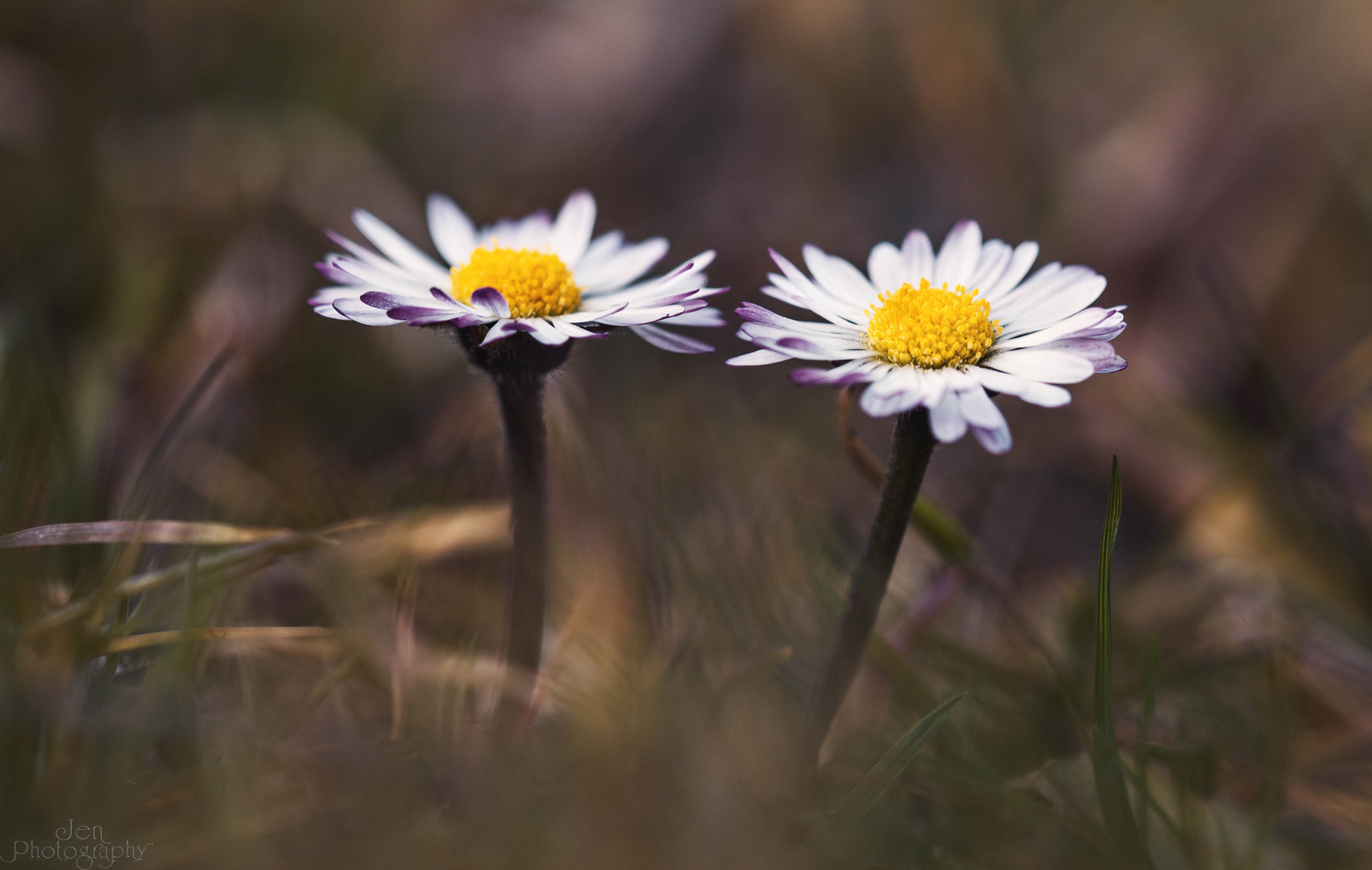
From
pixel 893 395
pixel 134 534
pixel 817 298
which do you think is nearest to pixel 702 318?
pixel 817 298

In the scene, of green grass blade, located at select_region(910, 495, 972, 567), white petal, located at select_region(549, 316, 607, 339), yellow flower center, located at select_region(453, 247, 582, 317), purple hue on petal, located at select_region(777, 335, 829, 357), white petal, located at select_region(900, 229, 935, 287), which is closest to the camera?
purple hue on petal, located at select_region(777, 335, 829, 357)

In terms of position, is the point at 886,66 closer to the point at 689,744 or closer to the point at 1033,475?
the point at 1033,475

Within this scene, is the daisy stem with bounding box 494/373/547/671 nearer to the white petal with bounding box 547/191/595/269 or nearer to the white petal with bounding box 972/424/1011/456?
the white petal with bounding box 547/191/595/269

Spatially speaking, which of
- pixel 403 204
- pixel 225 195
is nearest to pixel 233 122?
pixel 225 195

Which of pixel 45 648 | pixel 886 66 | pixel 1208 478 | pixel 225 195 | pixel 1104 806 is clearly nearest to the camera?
pixel 1104 806

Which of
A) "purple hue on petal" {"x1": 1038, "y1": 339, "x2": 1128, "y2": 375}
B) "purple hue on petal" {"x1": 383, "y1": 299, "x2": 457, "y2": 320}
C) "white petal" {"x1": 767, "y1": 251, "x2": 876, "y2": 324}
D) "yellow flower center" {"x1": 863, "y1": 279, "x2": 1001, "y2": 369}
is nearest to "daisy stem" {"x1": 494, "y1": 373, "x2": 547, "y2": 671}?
"purple hue on petal" {"x1": 383, "y1": 299, "x2": 457, "y2": 320}

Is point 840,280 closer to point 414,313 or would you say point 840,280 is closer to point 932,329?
point 932,329
